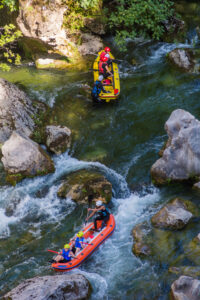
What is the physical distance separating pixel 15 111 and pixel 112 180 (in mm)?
4483

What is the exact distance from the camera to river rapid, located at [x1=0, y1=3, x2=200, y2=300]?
7.45 metres

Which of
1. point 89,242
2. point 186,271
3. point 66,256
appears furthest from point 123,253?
point 186,271

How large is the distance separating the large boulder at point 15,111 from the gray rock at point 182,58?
6374 mm

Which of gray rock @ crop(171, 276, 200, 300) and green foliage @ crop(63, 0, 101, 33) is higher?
green foliage @ crop(63, 0, 101, 33)

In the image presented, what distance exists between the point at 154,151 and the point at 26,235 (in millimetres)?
4863

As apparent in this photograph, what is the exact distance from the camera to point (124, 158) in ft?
34.5

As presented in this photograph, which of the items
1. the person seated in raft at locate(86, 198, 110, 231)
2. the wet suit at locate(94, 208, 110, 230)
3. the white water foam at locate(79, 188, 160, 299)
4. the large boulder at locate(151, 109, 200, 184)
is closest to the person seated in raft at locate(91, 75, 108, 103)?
the large boulder at locate(151, 109, 200, 184)

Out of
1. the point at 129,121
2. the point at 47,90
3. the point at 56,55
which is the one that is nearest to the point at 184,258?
the point at 129,121

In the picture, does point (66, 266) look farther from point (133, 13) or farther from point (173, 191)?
point (133, 13)

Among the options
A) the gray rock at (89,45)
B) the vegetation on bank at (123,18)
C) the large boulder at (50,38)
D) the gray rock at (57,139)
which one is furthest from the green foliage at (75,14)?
the gray rock at (57,139)

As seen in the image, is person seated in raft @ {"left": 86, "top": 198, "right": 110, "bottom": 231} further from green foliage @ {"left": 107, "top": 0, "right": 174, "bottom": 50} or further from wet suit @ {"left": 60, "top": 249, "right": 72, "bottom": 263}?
green foliage @ {"left": 107, "top": 0, "right": 174, "bottom": 50}

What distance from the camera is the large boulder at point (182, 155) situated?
8.98m

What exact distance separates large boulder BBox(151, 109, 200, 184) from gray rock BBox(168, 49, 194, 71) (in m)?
5.31

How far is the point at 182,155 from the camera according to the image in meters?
9.04
